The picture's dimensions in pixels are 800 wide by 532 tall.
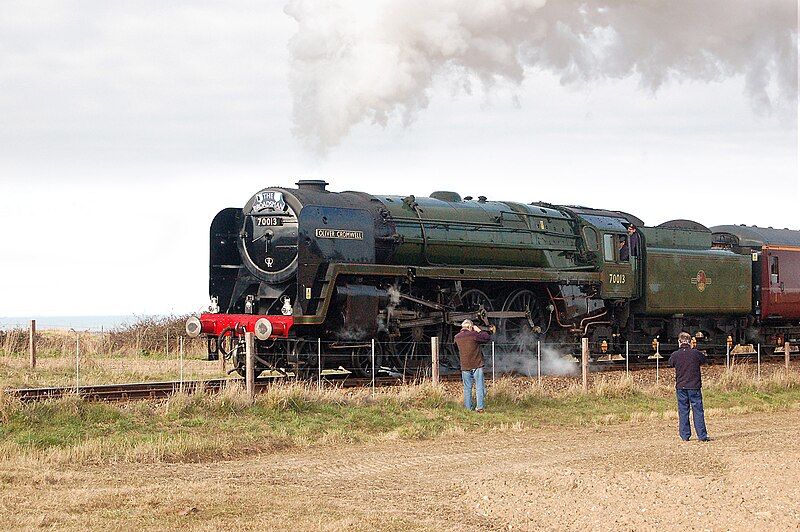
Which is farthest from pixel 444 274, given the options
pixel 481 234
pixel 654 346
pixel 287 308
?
pixel 654 346

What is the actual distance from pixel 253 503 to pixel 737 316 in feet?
77.4

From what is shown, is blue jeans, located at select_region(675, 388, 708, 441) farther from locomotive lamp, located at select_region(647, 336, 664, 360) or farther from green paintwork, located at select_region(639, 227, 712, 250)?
green paintwork, located at select_region(639, 227, 712, 250)

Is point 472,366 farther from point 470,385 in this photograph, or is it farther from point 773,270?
point 773,270

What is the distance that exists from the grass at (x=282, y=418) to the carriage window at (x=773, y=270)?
1142 centimetres

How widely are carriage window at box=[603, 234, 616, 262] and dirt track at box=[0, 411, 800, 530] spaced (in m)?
12.4

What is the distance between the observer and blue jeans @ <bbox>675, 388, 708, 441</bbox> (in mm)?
15328

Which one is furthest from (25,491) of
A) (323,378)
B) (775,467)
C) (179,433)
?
(323,378)

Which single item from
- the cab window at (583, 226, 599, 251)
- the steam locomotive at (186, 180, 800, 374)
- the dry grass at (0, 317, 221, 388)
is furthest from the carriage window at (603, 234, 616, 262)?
the dry grass at (0, 317, 221, 388)

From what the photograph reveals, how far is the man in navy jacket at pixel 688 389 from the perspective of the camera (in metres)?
15.4

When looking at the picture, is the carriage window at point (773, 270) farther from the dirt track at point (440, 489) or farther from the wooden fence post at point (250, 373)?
the wooden fence post at point (250, 373)

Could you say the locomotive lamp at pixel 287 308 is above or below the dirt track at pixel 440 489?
above

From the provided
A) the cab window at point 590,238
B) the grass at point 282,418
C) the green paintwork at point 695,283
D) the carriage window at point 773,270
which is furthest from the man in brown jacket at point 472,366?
the carriage window at point 773,270

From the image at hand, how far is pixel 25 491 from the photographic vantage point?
36.1 ft

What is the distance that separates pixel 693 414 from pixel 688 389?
1.21 ft
